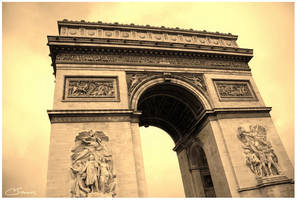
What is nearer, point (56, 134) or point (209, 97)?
point (56, 134)

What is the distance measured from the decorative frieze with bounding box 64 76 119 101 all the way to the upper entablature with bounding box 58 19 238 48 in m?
3.71

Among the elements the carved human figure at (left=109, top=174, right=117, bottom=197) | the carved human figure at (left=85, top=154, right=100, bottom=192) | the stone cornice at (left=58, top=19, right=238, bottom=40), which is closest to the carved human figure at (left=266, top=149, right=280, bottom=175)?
the carved human figure at (left=109, top=174, right=117, bottom=197)

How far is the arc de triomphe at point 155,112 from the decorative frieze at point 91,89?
5 centimetres

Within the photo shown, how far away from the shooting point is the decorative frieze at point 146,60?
12680 mm

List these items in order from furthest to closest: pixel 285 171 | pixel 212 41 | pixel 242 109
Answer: pixel 212 41 < pixel 242 109 < pixel 285 171

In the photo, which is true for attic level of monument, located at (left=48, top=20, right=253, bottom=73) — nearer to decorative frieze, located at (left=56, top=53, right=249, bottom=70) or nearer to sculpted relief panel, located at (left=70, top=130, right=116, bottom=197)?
decorative frieze, located at (left=56, top=53, right=249, bottom=70)

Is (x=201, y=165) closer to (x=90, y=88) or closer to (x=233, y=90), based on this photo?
(x=233, y=90)

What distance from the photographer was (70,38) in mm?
12898

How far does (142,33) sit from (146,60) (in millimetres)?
2885

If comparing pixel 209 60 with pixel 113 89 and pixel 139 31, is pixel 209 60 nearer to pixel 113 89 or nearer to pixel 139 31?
pixel 139 31

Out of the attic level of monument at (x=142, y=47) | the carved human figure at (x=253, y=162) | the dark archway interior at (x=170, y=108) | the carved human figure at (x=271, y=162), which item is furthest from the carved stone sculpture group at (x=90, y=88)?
the carved human figure at (x=271, y=162)

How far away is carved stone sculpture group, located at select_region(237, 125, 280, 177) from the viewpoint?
1100cm

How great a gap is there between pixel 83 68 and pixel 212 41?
398 inches

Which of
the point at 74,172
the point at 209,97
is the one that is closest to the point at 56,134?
the point at 74,172
